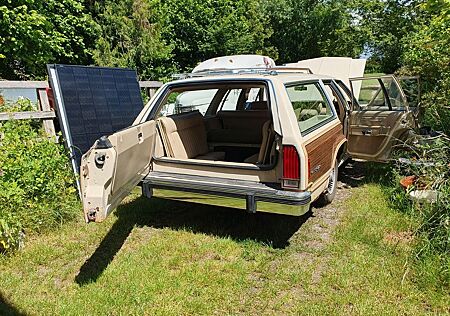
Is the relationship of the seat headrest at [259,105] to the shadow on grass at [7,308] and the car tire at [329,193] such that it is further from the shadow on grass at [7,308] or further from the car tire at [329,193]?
the shadow on grass at [7,308]

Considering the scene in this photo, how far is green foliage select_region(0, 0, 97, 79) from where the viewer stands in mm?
10086

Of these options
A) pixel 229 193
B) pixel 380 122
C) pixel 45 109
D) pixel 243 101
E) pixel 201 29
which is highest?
pixel 201 29

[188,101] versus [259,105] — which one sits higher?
[259,105]

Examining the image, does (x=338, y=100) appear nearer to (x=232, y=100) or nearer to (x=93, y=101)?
(x=232, y=100)

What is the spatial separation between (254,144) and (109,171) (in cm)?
295

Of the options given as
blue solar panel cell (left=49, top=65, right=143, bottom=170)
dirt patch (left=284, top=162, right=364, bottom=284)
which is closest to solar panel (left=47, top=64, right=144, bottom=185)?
blue solar panel cell (left=49, top=65, right=143, bottom=170)

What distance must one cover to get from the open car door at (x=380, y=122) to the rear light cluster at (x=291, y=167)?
225cm

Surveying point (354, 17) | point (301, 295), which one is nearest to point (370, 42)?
point (354, 17)

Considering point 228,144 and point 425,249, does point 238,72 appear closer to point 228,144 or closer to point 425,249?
point 228,144

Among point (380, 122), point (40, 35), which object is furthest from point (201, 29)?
point (380, 122)

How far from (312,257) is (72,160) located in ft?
10.6

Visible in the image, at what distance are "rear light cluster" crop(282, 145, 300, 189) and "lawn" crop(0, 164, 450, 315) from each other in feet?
2.56

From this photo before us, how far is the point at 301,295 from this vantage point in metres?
3.06

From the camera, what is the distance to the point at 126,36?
42.3 ft
